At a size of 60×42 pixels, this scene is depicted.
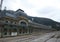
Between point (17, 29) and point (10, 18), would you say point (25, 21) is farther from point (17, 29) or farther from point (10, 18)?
point (17, 29)

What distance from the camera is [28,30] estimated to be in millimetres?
54562

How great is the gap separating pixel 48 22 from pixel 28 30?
215 feet

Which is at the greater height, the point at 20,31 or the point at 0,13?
the point at 0,13

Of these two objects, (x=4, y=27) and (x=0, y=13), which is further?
(x=0, y=13)

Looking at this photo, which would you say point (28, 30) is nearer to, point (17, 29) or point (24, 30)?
point (24, 30)

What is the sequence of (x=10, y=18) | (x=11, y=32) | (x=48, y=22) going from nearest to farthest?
(x=11, y=32) → (x=10, y=18) → (x=48, y=22)

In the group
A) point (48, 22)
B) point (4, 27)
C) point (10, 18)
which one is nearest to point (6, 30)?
point (4, 27)

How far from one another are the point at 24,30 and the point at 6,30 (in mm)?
13672

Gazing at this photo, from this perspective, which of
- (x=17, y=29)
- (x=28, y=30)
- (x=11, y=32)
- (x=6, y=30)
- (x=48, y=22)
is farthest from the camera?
(x=48, y=22)

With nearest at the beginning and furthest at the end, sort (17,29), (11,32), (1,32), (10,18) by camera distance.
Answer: (1,32) < (11,32) < (17,29) < (10,18)

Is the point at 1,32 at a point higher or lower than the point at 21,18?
lower

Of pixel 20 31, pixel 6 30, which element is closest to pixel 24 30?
pixel 20 31

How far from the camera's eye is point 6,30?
38.1 meters

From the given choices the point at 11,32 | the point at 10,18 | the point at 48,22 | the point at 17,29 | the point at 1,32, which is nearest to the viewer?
the point at 1,32
